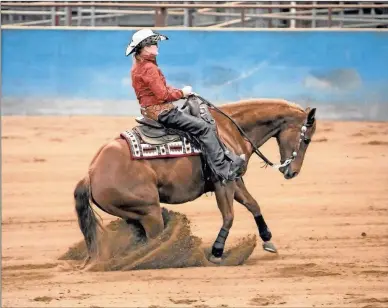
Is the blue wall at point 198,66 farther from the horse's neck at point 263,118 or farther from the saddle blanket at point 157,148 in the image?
the saddle blanket at point 157,148

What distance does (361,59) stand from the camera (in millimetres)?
14484

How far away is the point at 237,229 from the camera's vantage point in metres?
12.3

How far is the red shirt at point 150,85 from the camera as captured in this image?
1022 cm

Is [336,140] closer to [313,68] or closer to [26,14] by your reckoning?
[313,68]

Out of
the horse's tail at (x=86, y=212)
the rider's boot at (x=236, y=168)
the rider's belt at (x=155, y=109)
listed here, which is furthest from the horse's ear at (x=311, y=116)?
the horse's tail at (x=86, y=212)

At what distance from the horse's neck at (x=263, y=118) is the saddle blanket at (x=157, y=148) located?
1.87 feet

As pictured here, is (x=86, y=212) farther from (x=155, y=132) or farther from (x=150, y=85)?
(x=150, y=85)

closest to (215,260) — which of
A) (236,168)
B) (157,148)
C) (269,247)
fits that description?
(269,247)

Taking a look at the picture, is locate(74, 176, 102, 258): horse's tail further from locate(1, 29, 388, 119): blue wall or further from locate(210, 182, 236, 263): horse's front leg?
locate(1, 29, 388, 119): blue wall

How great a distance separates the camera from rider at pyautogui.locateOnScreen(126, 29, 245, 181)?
10.2m

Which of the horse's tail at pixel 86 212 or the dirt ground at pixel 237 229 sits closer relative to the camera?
the dirt ground at pixel 237 229

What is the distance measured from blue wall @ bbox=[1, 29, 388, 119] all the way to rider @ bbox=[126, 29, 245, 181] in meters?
4.39

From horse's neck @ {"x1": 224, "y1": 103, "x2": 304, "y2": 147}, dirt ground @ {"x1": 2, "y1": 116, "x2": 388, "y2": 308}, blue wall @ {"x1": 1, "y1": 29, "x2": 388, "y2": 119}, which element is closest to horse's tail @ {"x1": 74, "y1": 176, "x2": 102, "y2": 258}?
dirt ground @ {"x1": 2, "y1": 116, "x2": 388, "y2": 308}

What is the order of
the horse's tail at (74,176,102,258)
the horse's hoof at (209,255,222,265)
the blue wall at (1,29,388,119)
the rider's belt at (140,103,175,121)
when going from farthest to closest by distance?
the blue wall at (1,29,388,119)
the horse's hoof at (209,255,222,265)
the horse's tail at (74,176,102,258)
the rider's belt at (140,103,175,121)
